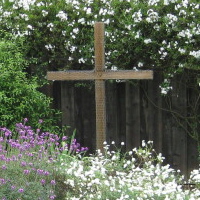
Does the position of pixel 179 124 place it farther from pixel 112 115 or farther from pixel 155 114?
pixel 112 115

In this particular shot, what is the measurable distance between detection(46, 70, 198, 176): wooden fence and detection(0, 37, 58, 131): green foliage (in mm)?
515

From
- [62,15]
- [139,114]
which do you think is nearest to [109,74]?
[62,15]

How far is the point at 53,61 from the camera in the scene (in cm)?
835

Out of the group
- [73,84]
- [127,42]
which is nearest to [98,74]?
[127,42]

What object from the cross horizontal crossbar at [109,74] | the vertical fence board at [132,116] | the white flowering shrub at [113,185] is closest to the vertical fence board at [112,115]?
the vertical fence board at [132,116]

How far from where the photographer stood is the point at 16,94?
7.53 metres

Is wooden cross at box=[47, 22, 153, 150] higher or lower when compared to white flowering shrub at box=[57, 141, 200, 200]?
higher

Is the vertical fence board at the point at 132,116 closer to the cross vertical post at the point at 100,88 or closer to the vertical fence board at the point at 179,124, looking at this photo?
the vertical fence board at the point at 179,124

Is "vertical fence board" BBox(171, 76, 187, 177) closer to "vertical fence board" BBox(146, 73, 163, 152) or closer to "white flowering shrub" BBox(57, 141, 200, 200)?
"vertical fence board" BBox(146, 73, 163, 152)

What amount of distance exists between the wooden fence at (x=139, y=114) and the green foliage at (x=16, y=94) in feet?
1.69

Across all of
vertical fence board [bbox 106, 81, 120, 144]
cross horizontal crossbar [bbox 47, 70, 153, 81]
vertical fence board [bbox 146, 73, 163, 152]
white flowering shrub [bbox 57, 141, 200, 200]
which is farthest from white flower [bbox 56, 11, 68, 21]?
white flowering shrub [bbox 57, 141, 200, 200]

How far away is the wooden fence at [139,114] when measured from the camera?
8.07 meters

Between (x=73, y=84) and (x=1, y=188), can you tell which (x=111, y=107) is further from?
(x=1, y=188)

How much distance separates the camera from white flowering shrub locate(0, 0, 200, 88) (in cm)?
743
